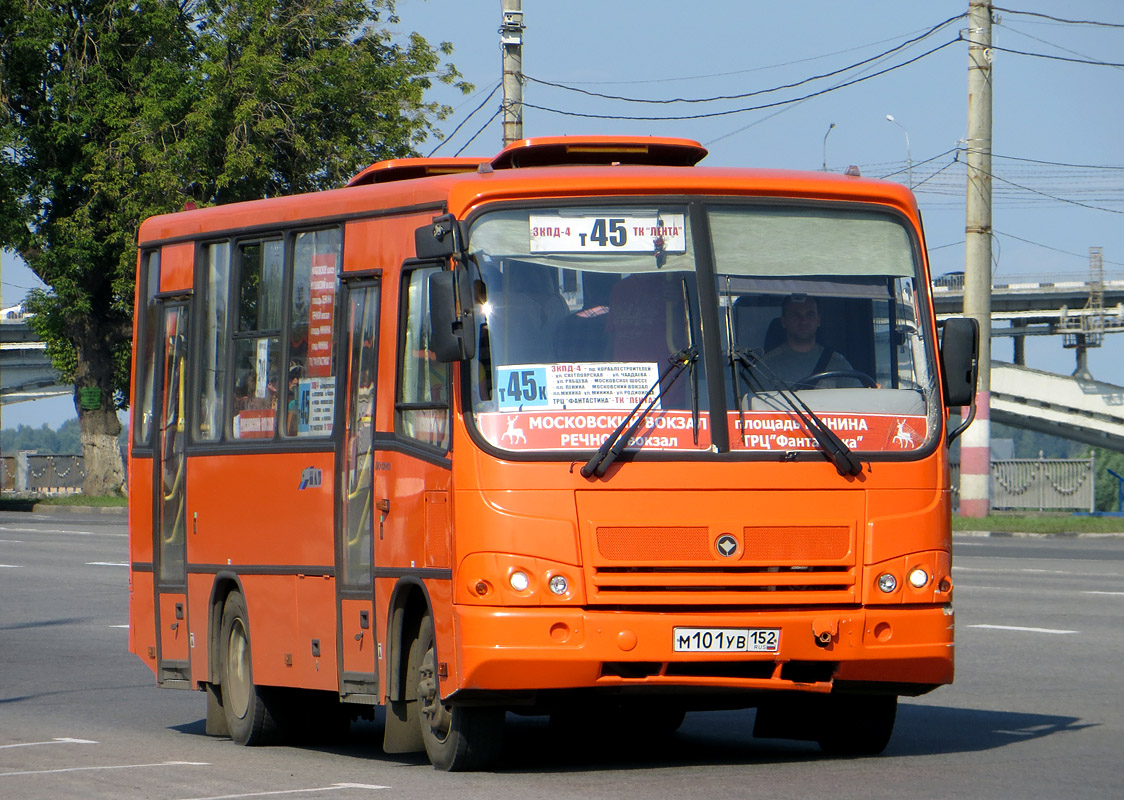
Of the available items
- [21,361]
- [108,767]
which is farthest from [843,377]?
[21,361]

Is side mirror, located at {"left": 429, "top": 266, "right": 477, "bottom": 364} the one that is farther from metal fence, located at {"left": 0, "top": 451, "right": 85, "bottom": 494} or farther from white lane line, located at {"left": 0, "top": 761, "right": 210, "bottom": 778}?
metal fence, located at {"left": 0, "top": 451, "right": 85, "bottom": 494}

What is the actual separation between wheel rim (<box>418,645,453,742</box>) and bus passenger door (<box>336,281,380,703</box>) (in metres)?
0.46

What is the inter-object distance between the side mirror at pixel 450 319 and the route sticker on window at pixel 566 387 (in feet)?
0.77

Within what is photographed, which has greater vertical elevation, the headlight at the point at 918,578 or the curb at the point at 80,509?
the headlight at the point at 918,578

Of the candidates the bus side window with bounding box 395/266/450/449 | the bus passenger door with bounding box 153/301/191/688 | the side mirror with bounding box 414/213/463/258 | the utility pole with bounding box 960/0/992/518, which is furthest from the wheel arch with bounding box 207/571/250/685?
the utility pole with bounding box 960/0/992/518

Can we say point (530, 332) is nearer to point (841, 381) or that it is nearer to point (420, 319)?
→ point (420, 319)

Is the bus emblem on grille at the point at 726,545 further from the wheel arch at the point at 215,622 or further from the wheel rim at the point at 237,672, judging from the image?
the wheel arch at the point at 215,622

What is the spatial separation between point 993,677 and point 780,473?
17.2 feet

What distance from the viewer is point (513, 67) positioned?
2720cm

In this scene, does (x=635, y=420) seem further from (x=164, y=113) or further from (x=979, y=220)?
(x=164, y=113)

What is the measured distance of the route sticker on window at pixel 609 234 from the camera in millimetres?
8742

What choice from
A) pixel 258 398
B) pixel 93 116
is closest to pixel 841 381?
pixel 258 398

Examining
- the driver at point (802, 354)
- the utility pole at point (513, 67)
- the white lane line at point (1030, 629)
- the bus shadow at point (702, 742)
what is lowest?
the white lane line at point (1030, 629)

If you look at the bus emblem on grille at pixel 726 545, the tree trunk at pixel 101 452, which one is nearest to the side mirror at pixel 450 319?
the bus emblem on grille at pixel 726 545
